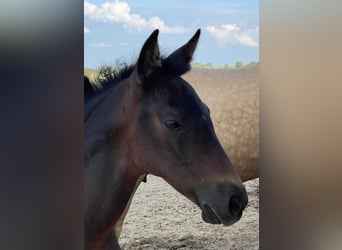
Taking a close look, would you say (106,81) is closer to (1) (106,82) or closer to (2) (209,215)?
(1) (106,82)

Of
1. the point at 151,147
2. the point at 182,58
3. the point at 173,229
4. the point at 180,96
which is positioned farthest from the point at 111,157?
the point at 173,229

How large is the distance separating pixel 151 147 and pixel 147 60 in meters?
0.25

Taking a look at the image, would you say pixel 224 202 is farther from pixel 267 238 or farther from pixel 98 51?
pixel 98 51

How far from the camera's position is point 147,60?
134 cm

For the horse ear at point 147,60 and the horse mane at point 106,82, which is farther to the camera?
Result: the horse mane at point 106,82

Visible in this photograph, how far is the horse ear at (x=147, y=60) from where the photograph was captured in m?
1.31

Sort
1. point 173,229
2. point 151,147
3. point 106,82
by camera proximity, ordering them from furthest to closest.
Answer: point 173,229
point 106,82
point 151,147

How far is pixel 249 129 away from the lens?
233 cm

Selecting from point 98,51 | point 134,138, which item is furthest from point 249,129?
point 134,138

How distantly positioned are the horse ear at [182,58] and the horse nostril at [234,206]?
0.41 metres

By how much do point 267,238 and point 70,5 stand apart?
0.54 meters

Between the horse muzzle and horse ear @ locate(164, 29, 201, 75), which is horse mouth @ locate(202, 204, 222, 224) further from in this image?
horse ear @ locate(164, 29, 201, 75)

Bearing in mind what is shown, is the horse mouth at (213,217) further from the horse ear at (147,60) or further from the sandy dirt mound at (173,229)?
the sandy dirt mound at (173,229)

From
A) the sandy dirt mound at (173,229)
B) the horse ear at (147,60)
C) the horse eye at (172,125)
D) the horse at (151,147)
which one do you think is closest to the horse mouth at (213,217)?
the horse at (151,147)
